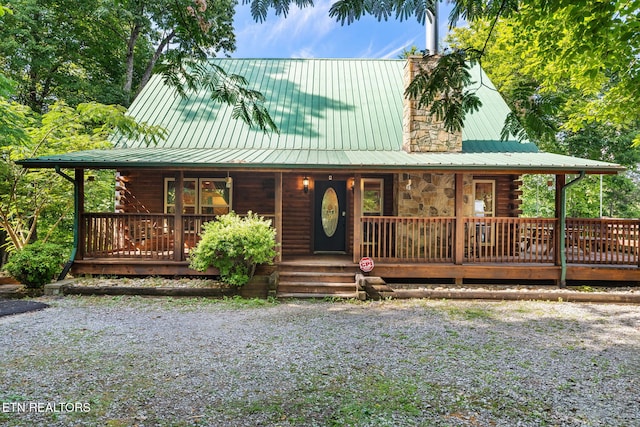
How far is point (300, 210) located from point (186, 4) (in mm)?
8134

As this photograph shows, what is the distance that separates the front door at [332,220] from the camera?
35.9 feet

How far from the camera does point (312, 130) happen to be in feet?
36.1

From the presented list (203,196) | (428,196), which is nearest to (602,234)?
(428,196)

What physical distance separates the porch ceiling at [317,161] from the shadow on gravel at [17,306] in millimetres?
2878

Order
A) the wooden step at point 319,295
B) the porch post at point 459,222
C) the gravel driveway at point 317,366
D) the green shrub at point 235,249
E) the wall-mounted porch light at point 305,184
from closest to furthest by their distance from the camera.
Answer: the gravel driveway at point 317,366, the green shrub at point 235,249, the wooden step at point 319,295, the porch post at point 459,222, the wall-mounted porch light at point 305,184

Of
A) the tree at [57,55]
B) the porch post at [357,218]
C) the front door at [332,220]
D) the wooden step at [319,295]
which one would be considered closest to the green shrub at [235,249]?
the wooden step at [319,295]

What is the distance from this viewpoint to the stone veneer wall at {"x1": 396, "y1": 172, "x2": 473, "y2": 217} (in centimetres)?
992

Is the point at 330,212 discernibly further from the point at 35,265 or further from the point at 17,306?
the point at 17,306

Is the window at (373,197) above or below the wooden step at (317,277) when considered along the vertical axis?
above

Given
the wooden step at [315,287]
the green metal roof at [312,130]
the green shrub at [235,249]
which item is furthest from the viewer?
the green metal roof at [312,130]

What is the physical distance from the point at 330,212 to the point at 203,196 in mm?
3695

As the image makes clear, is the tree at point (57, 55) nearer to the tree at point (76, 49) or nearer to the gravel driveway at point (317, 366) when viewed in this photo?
the tree at point (76, 49)

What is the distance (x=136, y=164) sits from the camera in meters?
8.02

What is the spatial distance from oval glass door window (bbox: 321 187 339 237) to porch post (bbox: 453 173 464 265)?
11.7 feet
